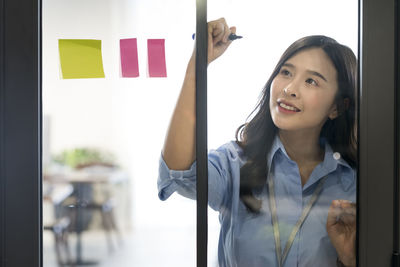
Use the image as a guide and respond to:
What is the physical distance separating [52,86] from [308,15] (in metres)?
1.02

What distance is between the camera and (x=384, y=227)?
137 cm

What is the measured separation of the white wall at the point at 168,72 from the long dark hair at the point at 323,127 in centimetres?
3

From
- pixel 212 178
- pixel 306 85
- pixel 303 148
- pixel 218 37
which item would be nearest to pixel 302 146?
pixel 303 148

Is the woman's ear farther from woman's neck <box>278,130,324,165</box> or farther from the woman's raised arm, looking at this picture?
the woman's raised arm

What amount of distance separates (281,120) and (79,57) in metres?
0.82

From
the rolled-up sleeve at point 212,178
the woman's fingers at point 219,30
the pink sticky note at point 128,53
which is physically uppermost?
the woman's fingers at point 219,30

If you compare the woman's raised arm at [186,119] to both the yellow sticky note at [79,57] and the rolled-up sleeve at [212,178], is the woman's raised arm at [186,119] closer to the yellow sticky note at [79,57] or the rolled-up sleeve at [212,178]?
the rolled-up sleeve at [212,178]

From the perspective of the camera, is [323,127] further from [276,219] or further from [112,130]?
[112,130]

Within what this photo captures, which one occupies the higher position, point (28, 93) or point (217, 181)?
point (28, 93)

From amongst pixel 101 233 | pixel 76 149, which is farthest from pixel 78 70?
pixel 101 233

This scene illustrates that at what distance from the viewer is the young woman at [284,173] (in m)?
1.39

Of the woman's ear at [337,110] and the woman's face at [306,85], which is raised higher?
the woman's face at [306,85]

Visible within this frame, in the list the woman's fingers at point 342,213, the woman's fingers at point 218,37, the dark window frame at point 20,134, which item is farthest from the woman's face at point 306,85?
the dark window frame at point 20,134

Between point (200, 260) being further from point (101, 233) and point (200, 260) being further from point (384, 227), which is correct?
point (384, 227)
